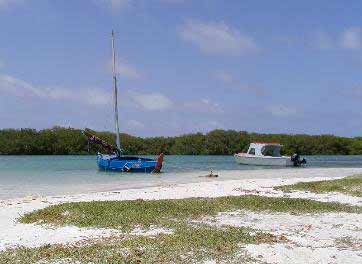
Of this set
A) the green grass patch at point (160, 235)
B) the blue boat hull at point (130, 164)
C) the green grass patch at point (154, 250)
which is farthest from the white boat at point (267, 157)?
the green grass patch at point (154, 250)

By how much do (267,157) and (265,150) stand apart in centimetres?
288

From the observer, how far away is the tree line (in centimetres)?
14488

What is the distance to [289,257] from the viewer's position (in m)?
10.9

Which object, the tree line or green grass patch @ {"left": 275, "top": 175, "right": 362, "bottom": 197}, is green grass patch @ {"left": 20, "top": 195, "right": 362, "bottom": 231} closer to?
green grass patch @ {"left": 275, "top": 175, "right": 362, "bottom": 197}

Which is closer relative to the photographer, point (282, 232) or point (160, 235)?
point (160, 235)

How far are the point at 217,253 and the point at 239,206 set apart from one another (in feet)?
25.5

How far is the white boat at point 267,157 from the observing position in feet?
226

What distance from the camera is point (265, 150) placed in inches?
2830

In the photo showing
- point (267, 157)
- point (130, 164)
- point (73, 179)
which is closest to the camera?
point (73, 179)

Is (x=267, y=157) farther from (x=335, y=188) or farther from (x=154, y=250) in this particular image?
(x=154, y=250)

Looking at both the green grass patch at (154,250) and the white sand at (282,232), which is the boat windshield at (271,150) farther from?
the green grass patch at (154,250)

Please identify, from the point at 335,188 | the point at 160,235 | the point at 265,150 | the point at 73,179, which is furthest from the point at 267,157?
the point at 160,235

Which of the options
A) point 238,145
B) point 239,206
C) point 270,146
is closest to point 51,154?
point 238,145

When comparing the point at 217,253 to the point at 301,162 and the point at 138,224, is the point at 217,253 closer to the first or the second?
the point at 138,224
